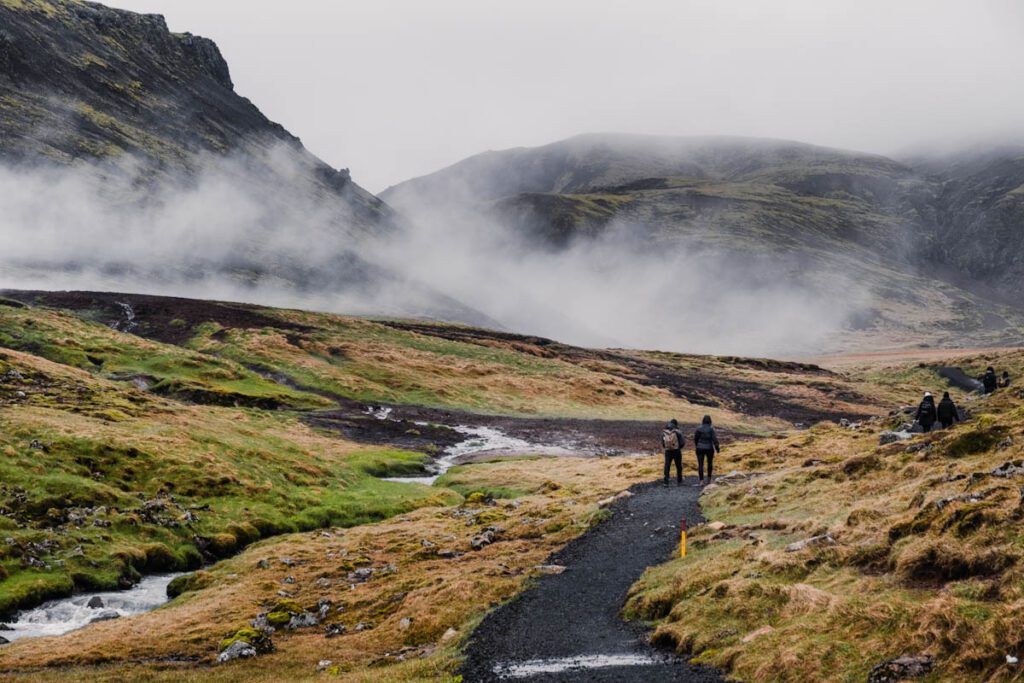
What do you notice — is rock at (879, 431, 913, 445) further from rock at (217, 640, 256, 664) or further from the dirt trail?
rock at (217, 640, 256, 664)

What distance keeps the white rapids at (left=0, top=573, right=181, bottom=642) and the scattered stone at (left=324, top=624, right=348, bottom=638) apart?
12.4 meters

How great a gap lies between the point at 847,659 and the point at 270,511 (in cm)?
4626

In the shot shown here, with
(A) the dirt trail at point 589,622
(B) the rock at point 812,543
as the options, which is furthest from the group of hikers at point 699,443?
(B) the rock at point 812,543

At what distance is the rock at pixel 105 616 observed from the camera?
114 ft

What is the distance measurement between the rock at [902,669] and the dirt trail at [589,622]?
3.69m

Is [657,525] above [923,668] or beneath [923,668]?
beneath

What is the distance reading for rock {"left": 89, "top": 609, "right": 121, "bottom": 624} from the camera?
34.6 metres

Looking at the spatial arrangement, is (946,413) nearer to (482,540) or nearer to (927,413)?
(927,413)

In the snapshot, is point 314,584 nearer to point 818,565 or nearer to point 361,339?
point 818,565

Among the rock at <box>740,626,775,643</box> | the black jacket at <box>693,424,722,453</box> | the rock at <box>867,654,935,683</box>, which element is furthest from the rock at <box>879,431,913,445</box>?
the rock at <box>867,654,935,683</box>

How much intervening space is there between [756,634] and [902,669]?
459 cm

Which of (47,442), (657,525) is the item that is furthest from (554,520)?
(47,442)

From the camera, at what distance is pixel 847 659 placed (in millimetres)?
15484

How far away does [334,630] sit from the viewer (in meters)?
29.9
